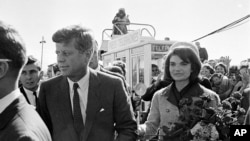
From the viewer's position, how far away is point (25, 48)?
154cm

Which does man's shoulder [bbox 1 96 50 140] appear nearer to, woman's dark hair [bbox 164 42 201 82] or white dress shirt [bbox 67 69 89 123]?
white dress shirt [bbox 67 69 89 123]

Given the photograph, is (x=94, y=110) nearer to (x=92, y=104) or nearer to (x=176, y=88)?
(x=92, y=104)

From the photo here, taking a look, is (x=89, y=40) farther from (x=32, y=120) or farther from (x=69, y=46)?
(x=32, y=120)

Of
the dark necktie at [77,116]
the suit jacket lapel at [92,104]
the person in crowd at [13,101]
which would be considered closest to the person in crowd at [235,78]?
the suit jacket lapel at [92,104]

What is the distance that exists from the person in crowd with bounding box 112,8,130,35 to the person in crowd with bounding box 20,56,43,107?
27.3 ft

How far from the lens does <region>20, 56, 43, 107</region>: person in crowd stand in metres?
3.74

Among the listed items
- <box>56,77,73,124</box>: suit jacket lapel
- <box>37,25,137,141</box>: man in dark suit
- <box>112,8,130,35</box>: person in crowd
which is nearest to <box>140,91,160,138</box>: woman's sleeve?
<box>37,25,137,141</box>: man in dark suit

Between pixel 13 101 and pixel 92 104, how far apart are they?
1.10 m

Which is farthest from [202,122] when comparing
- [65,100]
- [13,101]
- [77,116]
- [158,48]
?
[158,48]

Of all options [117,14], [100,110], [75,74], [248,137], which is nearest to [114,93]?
[100,110]

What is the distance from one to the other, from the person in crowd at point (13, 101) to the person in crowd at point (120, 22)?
1064 centimetres

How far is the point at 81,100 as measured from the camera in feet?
8.46

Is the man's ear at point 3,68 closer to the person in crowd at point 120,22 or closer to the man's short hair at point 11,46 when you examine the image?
the man's short hair at point 11,46

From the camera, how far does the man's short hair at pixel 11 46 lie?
4.75 feet
